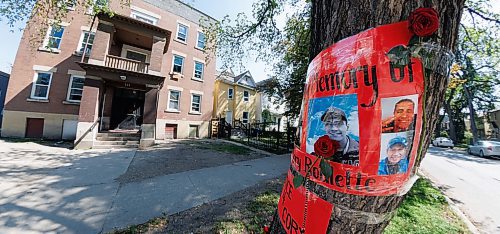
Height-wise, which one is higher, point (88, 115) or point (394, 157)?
point (88, 115)

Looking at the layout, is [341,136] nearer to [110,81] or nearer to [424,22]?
[424,22]

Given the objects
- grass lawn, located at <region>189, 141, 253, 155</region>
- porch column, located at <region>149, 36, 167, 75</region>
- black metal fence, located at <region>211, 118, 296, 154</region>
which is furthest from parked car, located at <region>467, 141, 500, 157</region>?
porch column, located at <region>149, 36, 167, 75</region>

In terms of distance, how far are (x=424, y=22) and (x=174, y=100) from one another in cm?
1578

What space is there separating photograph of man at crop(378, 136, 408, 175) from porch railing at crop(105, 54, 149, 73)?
12.1 metres

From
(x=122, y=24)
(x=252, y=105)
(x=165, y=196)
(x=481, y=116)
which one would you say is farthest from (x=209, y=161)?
(x=481, y=116)

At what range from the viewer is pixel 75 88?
483 inches

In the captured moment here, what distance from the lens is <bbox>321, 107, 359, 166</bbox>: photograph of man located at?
36.1 inches

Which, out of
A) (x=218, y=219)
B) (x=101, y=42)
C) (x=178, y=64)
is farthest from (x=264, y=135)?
(x=218, y=219)

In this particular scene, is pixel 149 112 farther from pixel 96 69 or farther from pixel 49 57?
pixel 49 57

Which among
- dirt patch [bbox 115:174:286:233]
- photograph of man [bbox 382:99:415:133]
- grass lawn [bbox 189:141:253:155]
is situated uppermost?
→ photograph of man [bbox 382:99:415:133]

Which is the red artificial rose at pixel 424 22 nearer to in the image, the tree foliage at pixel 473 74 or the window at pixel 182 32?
the tree foliage at pixel 473 74

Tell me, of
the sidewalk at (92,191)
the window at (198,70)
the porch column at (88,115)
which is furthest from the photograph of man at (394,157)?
the window at (198,70)

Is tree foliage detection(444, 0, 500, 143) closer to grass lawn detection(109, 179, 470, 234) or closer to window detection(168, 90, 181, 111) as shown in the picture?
grass lawn detection(109, 179, 470, 234)

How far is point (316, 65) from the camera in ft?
4.00
